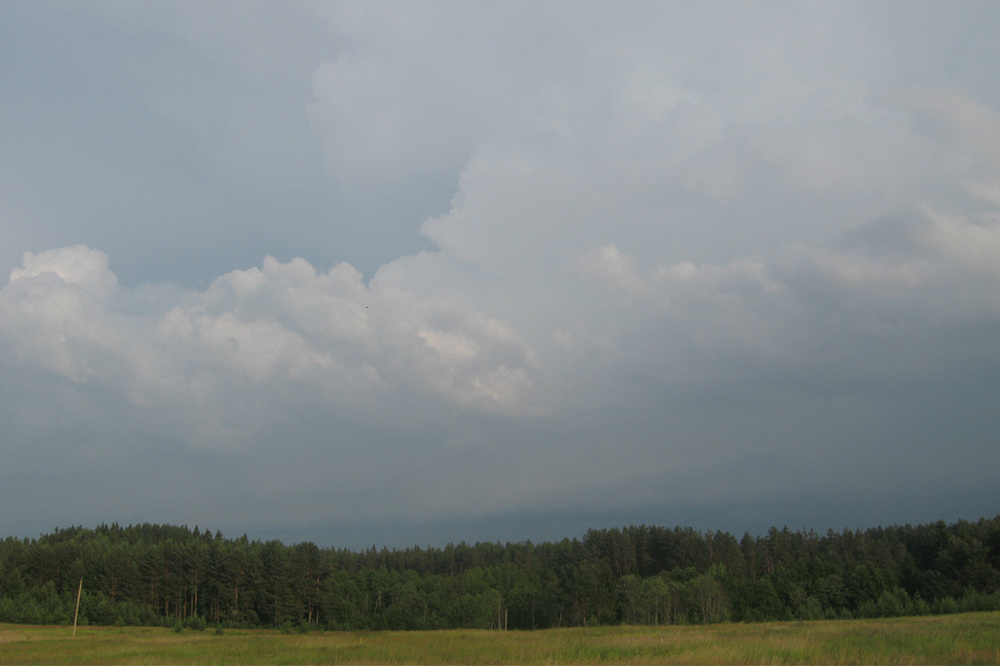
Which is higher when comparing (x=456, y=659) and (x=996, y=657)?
(x=996, y=657)

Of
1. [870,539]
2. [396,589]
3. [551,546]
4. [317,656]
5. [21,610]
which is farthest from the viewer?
[551,546]

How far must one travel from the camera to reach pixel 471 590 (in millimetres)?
124812

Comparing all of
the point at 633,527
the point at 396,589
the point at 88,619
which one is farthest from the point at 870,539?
the point at 88,619

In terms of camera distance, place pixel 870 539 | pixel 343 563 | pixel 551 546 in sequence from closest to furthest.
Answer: pixel 870 539 → pixel 343 563 → pixel 551 546

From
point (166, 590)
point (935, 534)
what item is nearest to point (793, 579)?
point (935, 534)

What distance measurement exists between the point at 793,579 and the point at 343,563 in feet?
390

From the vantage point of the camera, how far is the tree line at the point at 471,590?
3455 inches

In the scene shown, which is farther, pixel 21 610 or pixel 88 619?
pixel 88 619

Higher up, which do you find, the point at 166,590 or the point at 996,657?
the point at 996,657

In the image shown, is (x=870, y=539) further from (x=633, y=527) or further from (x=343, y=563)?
(x=343, y=563)

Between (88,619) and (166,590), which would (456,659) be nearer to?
(88,619)

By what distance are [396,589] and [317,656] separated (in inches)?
3401

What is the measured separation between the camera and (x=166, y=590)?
10544 cm

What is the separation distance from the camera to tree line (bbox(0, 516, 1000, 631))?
87.8 m
